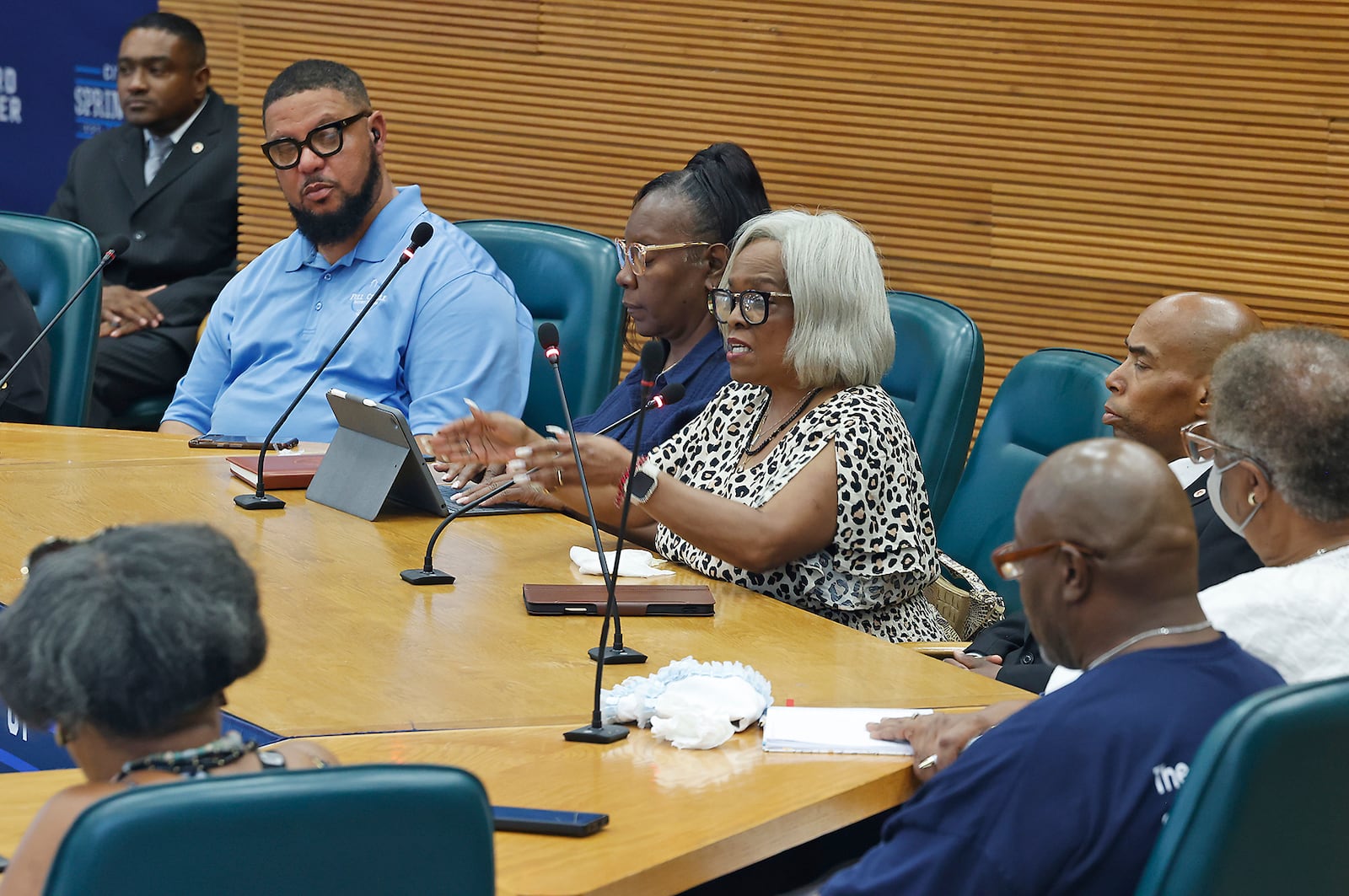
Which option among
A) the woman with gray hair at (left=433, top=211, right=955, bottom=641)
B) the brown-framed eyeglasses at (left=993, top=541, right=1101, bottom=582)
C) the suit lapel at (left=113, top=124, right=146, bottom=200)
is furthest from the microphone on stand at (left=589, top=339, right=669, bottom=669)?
the suit lapel at (left=113, top=124, right=146, bottom=200)

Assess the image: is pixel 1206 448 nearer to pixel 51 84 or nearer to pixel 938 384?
pixel 938 384

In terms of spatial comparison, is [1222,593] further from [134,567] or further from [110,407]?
[110,407]

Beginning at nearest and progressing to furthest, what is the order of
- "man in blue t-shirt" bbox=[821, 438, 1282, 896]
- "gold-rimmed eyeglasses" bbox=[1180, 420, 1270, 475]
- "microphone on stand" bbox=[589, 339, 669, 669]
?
1. "man in blue t-shirt" bbox=[821, 438, 1282, 896]
2. "gold-rimmed eyeglasses" bbox=[1180, 420, 1270, 475]
3. "microphone on stand" bbox=[589, 339, 669, 669]

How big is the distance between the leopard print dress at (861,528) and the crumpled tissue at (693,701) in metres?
0.67

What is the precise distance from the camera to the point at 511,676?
7.21 ft

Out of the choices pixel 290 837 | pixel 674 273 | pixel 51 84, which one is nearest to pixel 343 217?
pixel 674 273

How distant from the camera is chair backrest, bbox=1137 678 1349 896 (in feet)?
4.62

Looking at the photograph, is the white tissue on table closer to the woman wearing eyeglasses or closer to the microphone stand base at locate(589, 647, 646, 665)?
the microphone stand base at locate(589, 647, 646, 665)

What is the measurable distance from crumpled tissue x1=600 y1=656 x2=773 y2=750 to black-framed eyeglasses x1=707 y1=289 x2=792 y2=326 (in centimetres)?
92

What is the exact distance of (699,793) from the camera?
1.81 meters

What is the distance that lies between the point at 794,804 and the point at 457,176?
148 inches

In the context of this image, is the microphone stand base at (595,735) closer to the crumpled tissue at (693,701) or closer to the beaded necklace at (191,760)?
the crumpled tissue at (693,701)

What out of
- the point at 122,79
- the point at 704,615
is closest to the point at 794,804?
the point at 704,615

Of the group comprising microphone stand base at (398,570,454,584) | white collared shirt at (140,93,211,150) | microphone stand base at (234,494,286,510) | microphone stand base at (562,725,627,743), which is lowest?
microphone stand base at (234,494,286,510)
